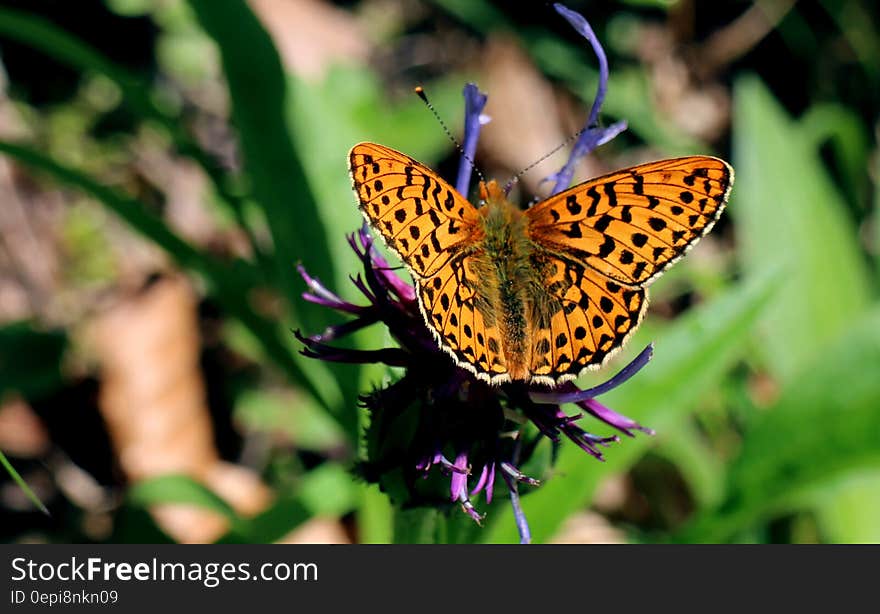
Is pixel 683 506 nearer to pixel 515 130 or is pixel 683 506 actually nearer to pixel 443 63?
pixel 515 130

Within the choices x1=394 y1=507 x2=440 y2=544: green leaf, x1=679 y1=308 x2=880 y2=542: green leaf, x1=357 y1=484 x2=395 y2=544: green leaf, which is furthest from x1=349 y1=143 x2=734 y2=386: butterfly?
x1=679 y1=308 x2=880 y2=542: green leaf

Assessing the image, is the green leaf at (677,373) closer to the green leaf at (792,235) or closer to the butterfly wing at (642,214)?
the butterfly wing at (642,214)

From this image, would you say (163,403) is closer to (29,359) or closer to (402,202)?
(29,359)

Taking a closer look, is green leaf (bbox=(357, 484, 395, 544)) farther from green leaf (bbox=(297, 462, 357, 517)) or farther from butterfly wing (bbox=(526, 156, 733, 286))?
butterfly wing (bbox=(526, 156, 733, 286))

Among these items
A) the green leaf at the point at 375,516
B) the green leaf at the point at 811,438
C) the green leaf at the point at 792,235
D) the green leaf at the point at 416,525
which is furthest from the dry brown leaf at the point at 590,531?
the green leaf at the point at 416,525

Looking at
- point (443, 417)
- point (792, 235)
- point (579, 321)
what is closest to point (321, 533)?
point (443, 417)

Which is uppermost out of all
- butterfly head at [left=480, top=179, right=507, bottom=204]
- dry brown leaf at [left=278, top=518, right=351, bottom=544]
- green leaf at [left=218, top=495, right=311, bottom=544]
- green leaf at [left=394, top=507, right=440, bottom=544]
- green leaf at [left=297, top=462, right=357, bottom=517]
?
butterfly head at [left=480, top=179, right=507, bottom=204]

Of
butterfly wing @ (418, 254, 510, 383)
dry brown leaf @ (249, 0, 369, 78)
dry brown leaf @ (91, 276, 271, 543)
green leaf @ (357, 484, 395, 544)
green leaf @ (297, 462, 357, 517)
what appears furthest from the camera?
dry brown leaf @ (249, 0, 369, 78)
